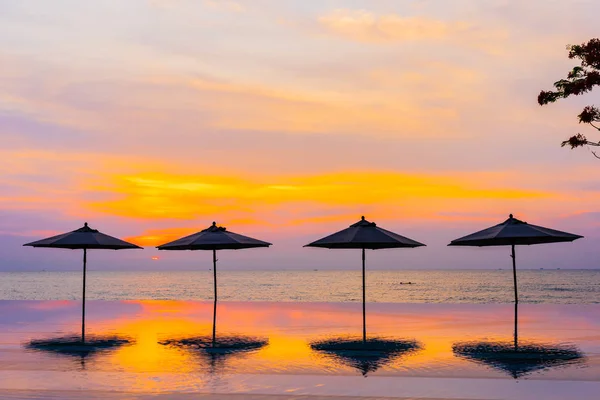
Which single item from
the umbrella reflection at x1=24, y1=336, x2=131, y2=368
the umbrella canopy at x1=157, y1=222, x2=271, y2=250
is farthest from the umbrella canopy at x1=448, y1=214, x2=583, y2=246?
the umbrella reflection at x1=24, y1=336, x2=131, y2=368

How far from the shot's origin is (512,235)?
13656mm

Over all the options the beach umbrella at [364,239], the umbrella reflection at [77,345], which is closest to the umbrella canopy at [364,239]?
the beach umbrella at [364,239]

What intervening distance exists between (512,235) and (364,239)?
128 inches

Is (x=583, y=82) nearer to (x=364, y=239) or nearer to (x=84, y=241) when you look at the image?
(x=364, y=239)

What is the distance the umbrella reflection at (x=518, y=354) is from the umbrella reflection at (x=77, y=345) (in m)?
6.95

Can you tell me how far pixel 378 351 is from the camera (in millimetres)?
11891

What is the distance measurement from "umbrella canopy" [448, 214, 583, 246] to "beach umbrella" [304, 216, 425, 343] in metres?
1.36

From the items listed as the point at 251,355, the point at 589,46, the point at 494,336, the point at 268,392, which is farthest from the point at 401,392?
the point at 589,46

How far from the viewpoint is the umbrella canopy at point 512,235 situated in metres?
13.6

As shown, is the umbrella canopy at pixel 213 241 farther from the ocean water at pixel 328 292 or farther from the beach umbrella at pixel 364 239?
the ocean water at pixel 328 292

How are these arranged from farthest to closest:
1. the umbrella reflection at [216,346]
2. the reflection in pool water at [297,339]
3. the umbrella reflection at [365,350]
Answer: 1. the umbrella reflection at [216,346]
2. the umbrella reflection at [365,350]
3. the reflection in pool water at [297,339]

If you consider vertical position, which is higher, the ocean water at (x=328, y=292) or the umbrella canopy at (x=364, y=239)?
the umbrella canopy at (x=364, y=239)

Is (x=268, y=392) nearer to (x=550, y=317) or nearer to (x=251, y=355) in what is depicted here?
(x=251, y=355)

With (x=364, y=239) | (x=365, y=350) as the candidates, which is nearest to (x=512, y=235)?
(x=364, y=239)
